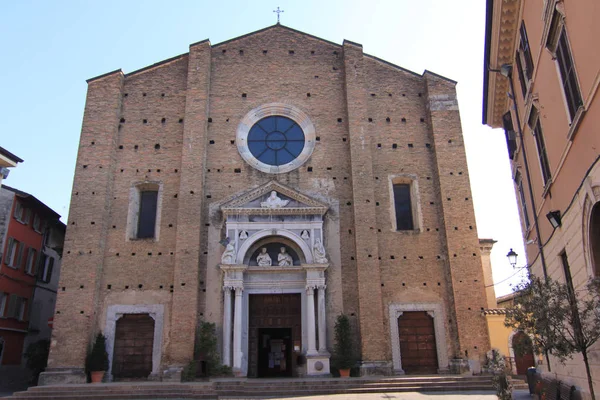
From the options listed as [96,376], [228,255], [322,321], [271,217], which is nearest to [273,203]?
[271,217]

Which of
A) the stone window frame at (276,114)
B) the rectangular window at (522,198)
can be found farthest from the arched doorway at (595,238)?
the stone window frame at (276,114)

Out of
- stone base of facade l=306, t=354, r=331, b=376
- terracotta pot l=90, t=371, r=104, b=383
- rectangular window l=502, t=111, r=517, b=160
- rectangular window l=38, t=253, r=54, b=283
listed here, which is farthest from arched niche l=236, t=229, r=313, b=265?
rectangular window l=38, t=253, r=54, b=283

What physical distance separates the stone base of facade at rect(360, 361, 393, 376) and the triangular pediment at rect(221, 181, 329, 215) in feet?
17.9

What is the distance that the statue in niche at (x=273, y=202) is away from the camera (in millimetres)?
18781

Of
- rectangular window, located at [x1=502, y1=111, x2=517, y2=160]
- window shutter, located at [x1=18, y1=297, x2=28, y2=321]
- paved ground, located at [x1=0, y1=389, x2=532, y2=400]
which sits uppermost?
rectangular window, located at [x1=502, y1=111, x2=517, y2=160]

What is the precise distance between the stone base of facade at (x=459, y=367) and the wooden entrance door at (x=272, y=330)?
5.19m

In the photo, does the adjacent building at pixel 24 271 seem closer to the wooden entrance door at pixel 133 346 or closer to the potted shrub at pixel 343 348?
the wooden entrance door at pixel 133 346

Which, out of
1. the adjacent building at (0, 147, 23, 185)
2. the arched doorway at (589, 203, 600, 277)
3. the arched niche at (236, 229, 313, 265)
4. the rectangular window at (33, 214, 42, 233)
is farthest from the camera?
the rectangular window at (33, 214, 42, 233)

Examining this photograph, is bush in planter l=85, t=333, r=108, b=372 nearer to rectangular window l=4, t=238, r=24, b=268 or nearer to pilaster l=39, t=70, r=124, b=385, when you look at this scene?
pilaster l=39, t=70, r=124, b=385

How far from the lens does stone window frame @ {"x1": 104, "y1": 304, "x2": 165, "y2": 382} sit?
56.8 ft

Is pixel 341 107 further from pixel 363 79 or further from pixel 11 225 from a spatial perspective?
pixel 11 225

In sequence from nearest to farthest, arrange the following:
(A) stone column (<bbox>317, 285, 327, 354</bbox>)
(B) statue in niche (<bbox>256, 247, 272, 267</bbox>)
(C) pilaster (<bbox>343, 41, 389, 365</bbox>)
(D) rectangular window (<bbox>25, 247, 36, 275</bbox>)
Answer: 1. (A) stone column (<bbox>317, 285, 327, 354</bbox>)
2. (C) pilaster (<bbox>343, 41, 389, 365</bbox>)
3. (B) statue in niche (<bbox>256, 247, 272, 267</bbox>)
4. (D) rectangular window (<bbox>25, 247, 36, 275</bbox>)

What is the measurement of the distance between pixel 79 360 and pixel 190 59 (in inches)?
475

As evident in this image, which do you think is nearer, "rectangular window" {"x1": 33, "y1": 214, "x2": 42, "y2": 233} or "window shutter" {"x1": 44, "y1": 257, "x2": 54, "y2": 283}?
"rectangular window" {"x1": 33, "y1": 214, "x2": 42, "y2": 233}
